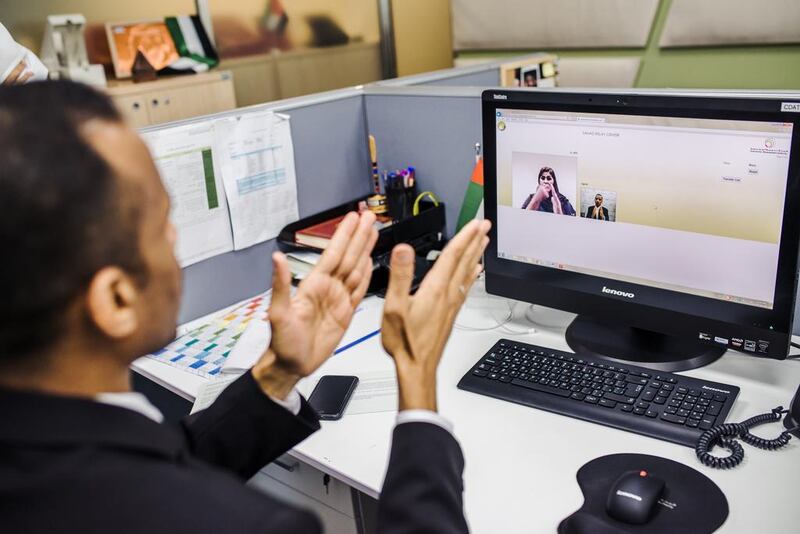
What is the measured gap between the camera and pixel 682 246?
1.18 m

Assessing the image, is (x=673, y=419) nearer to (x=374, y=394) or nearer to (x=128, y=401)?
(x=374, y=394)

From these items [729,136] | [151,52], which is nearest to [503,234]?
[729,136]

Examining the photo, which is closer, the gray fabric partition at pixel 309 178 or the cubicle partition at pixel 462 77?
the gray fabric partition at pixel 309 178

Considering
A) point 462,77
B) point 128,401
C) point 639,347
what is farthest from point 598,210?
point 462,77

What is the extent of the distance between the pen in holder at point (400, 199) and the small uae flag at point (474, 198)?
0.41 feet

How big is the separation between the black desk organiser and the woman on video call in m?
0.37

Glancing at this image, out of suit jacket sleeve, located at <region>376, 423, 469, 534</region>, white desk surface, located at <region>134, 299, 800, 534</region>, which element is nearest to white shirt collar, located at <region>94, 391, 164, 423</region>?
suit jacket sleeve, located at <region>376, 423, 469, 534</region>

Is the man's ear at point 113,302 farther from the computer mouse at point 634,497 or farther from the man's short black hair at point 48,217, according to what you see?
the computer mouse at point 634,497

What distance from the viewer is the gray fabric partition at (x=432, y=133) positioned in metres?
1.65

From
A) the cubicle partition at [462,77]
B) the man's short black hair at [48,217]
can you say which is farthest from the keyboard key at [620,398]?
the cubicle partition at [462,77]

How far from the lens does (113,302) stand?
57cm

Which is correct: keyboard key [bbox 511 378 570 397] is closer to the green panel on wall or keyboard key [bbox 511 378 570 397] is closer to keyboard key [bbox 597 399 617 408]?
keyboard key [bbox 597 399 617 408]

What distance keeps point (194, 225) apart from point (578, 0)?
241 centimetres

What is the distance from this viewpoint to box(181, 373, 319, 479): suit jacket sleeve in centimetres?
95
